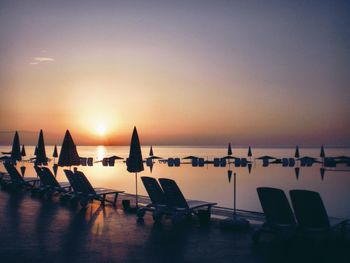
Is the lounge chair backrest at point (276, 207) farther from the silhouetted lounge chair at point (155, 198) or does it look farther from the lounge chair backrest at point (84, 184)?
the lounge chair backrest at point (84, 184)

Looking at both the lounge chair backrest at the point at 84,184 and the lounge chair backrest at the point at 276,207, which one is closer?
the lounge chair backrest at the point at 276,207

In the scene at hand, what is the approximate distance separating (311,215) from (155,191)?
345cm

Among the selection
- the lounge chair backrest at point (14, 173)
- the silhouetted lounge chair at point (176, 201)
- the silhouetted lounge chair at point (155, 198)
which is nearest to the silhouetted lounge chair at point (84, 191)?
the silhouetted lounge chair at point (155, 198)

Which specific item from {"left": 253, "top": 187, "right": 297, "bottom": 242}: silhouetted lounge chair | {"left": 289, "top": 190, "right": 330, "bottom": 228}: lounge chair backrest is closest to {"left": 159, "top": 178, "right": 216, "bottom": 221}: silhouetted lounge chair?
{"left": 253, "top": 187, "right": 297, "bottom": 242}: silhouetted lounge chair

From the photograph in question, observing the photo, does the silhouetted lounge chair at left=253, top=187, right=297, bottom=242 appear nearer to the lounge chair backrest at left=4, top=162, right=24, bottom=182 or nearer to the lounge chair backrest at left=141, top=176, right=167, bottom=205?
the lounge chair backrest at left=141, top=176, right=167, bottom=205

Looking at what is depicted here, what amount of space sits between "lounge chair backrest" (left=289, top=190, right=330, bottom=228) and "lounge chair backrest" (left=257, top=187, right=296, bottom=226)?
146 mm

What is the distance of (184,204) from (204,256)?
2551mm

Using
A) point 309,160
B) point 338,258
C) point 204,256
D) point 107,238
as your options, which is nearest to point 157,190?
point 107,238

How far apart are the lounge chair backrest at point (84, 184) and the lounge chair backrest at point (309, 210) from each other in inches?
226

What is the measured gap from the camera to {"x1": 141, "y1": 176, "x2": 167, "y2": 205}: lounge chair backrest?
26.1 feet

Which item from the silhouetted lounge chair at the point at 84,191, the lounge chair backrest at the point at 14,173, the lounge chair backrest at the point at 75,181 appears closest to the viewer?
the silhouetted lounge chair at the point at 84,191

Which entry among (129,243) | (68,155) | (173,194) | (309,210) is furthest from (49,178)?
(309,210)

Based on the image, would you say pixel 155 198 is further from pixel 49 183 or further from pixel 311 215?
pixel 49 183

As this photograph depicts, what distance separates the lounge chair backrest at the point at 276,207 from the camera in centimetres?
575
